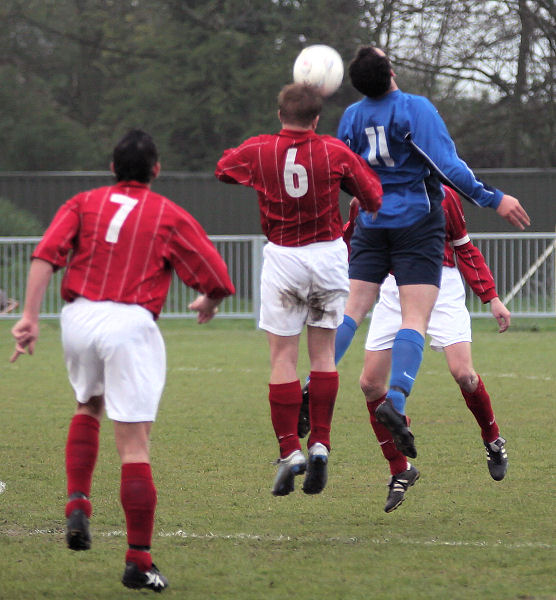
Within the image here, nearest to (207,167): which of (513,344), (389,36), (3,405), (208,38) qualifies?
(208,38)

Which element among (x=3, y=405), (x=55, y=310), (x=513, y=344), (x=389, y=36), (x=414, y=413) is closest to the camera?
(x=414, y=413)

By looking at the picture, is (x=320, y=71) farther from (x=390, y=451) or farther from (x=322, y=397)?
(x=390, y=451)

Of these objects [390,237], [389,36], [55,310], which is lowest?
[55,310]

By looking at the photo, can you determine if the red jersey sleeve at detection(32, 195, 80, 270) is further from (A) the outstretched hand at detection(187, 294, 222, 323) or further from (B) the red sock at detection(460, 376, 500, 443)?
(B) the red sock at detection(460, 376, 500, 443)

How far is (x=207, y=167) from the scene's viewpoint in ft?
95.4

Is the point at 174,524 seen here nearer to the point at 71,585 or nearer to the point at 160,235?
the point at 71,585

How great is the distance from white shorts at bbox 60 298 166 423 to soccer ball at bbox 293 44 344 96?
1.80 metres

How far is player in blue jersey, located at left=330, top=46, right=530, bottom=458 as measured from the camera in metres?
5.42

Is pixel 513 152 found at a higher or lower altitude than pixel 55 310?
higher

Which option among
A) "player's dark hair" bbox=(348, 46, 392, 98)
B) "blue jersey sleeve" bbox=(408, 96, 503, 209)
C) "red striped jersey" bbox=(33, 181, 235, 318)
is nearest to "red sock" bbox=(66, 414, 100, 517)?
"red striped jersey" bbox=(33, 181, 235, 318)

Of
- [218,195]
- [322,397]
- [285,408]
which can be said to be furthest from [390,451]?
[218,195]

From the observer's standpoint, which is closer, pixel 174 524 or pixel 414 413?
pixel 174 524

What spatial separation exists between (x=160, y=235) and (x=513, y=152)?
912 inches

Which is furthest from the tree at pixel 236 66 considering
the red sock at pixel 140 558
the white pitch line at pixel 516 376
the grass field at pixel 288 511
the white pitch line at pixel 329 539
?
the red sock at pixel 140 558
